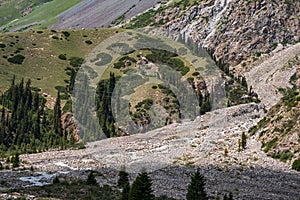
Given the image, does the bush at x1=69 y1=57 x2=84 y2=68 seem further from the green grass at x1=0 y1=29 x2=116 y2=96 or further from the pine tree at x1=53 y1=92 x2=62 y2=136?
the pine tree at x1=53 y1=92 x2=62 y2=136

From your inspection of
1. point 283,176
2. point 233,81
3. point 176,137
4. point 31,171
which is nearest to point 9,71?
point 233,81

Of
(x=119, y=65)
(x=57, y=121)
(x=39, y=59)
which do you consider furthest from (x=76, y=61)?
(x=57, y=121)

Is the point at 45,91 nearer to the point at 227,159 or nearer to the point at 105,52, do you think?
the point at 105,52

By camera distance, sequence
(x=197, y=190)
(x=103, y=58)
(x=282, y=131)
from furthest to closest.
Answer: (x=103, y=58) → (x=282, y=131) → (x=197, y=190)

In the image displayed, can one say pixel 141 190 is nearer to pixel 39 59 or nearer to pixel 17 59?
pixel 17 59

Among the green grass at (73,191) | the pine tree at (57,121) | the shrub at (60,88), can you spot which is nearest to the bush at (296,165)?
the green grass at (73,191)

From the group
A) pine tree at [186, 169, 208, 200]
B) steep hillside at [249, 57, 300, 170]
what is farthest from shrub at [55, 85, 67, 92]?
pine tree at [186, 169, 208, 200]
